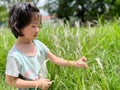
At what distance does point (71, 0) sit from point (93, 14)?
3708 mm

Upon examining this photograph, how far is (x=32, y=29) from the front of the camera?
7.80 feet

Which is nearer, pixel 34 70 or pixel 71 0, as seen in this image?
pixel 34 70

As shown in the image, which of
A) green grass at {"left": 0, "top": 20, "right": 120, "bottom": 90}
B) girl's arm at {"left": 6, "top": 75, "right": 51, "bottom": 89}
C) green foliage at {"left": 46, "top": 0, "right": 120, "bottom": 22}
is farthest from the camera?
green foliage at {"left": 46, "top": 0, "right": 120, "bottom": 22}

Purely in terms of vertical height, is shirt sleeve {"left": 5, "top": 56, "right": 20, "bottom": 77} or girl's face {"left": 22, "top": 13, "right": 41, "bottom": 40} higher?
girl's face {"left": 22, "top": 13, "right": 41, "bottom": 40}

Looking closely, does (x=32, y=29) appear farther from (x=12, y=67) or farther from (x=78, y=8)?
(x=78, y=8)

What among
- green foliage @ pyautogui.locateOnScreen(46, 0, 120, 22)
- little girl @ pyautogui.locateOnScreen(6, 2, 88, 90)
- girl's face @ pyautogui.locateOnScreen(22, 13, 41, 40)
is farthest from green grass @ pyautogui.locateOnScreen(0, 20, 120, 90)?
green foliage @ pyautogui.locateOnScreen(46, 0, 120, 22)

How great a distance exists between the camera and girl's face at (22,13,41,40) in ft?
7.79

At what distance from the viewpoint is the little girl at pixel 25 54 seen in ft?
7.70

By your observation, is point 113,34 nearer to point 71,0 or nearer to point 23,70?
point 23,70

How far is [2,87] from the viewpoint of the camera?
3133 mm

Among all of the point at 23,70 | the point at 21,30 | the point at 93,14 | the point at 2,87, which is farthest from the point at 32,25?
the point at 93,14

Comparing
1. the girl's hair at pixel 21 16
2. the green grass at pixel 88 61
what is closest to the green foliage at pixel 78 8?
the green grass at pixel 88 61

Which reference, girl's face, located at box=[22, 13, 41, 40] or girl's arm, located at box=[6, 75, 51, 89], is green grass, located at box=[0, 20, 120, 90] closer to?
girl's arm, located at box=[6, 75, 51, 89]

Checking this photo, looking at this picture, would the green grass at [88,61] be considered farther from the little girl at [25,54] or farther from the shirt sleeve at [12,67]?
the shirt sleeve at [12,67]
